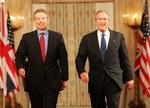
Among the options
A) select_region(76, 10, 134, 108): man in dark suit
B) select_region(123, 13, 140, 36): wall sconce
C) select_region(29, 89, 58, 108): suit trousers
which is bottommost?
select_region(29, 89, 58, 108): suit trousers

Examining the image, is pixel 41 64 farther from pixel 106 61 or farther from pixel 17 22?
pixel 17 22

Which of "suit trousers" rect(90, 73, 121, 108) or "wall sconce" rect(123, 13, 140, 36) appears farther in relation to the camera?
"wall sconce" rect(123, 13, 140, 36)

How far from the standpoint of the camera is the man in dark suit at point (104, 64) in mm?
4648

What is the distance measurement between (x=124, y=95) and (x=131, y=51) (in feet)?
3.55

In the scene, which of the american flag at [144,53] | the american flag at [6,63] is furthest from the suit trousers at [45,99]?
the american flag at [144,53]

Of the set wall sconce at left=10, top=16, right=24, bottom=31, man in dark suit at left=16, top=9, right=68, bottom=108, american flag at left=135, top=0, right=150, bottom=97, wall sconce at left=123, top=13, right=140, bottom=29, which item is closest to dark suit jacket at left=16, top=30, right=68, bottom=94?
man in dark suit at left=16, top=9, right=68, bottom=108

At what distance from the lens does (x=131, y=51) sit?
8.29m

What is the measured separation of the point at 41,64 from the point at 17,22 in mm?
3692

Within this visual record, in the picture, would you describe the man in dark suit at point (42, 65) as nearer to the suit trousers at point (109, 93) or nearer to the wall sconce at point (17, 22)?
the suit trousers at point (109, 93)

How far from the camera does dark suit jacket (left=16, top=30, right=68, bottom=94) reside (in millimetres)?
4629

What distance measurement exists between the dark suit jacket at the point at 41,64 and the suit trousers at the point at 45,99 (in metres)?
0.06

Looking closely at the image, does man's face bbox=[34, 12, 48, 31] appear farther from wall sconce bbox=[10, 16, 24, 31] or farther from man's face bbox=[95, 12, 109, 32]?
wall sconce bbox=[10, 16, 24, 31]

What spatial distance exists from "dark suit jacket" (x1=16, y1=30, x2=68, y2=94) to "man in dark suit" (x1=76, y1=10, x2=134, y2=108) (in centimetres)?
29

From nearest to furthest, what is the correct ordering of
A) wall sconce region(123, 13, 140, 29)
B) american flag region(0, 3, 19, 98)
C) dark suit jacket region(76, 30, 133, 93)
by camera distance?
dark suit jacket region(76, 30, 133, 93), american flag region(0, 3, 19, 98), wall sconce region(123, 13, 140, 29)
